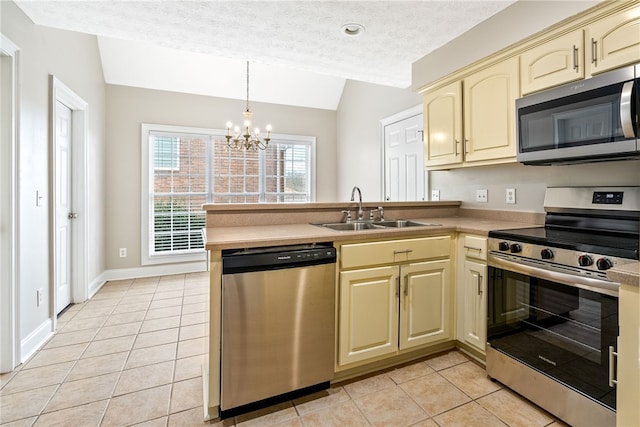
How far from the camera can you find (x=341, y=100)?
543 cm

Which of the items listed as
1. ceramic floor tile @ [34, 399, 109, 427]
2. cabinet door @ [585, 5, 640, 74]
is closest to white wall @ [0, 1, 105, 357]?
ceramic floor tile @ [34, 399, 109, 427]

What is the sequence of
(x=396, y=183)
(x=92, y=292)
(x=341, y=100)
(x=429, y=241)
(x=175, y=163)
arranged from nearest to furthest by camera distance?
(x=429, y=241) < (x=92, y=292) < (x=396, y=183) < (x=175, y=163) < (x=341, y=100)

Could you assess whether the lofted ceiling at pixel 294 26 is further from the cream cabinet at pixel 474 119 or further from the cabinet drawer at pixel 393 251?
the cabinet drawer at pixel 393 251

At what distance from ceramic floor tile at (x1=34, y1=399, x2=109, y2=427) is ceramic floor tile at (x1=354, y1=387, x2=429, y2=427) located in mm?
1360

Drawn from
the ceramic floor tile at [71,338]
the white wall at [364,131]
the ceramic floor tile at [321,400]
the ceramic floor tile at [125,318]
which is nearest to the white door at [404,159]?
the white wall at [364,131]

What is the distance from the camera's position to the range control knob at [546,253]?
5.15ft

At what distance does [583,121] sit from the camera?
1.69 m

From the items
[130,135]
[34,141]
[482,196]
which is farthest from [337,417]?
[130,135]

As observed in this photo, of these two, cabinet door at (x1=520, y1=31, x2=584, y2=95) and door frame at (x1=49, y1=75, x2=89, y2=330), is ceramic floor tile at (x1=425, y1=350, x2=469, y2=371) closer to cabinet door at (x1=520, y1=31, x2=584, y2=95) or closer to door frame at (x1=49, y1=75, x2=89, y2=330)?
cabinet door at (x1=520, y1=31, x2=584, y2=95)

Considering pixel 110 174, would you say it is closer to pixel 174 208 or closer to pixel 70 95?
pixel 174 208

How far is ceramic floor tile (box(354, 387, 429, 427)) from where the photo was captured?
5.21 feet

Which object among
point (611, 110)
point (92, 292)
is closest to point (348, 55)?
point (611, 110)

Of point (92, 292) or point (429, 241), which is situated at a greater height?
point (429, 241)

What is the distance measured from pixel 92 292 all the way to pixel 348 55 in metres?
3.75
